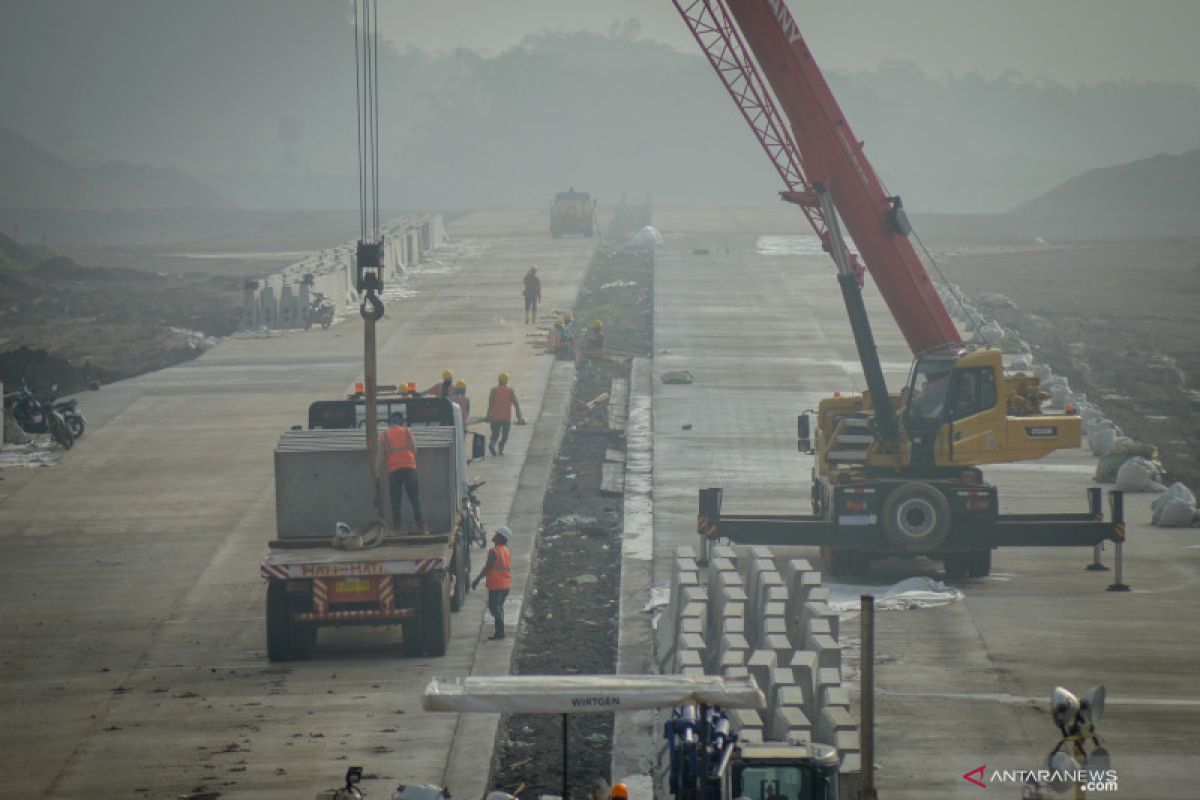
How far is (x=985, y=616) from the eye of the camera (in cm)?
2023

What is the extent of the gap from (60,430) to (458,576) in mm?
13190

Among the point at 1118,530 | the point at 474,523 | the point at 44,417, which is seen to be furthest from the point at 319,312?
the point at 1118,530

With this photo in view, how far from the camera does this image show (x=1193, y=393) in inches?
1575

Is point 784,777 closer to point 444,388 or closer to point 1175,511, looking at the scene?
point 1175,511

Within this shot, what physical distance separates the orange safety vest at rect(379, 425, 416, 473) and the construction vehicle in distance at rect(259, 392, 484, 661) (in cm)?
34

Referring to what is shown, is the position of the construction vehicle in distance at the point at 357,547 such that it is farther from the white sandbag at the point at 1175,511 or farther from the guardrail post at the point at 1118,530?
the white sandbag at the point at 1175,511

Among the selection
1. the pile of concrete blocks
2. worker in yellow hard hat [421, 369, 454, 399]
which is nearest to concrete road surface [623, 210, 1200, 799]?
the pile of concrete blocks

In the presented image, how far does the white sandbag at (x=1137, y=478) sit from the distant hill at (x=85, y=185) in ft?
382

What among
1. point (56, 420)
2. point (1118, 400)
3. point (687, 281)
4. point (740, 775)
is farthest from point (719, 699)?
point (687, 281)

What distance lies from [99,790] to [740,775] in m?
5.97

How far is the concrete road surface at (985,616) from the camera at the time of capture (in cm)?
1558

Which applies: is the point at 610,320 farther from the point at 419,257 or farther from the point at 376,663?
the point at 376,663

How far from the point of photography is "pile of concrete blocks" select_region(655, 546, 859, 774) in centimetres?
1403

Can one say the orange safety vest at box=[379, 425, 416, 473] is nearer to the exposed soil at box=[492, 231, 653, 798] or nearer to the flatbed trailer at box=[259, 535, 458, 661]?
the flatbed trailer at box=[259, 535, 458, 661]
